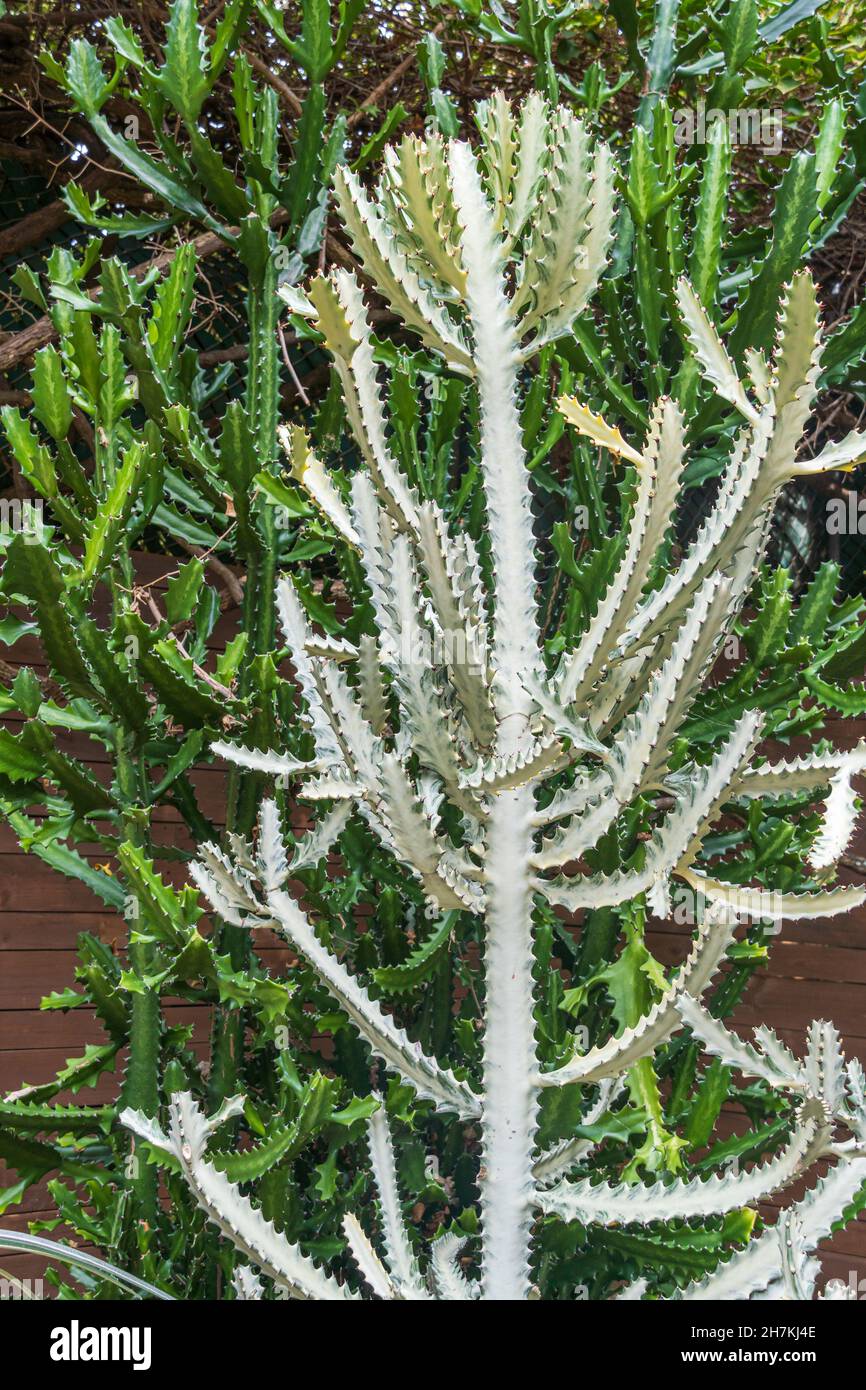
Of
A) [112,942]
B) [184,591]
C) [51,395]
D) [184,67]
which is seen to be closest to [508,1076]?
[184,591]

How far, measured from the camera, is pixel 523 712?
1208 millimetres

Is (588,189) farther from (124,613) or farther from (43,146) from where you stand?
(43,146)

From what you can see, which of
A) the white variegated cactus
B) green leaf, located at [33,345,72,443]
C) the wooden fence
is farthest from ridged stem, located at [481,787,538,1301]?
the wooden fence

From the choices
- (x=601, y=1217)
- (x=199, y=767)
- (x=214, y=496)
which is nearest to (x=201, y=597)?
(x=214, y=496)

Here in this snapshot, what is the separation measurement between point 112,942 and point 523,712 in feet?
5.82

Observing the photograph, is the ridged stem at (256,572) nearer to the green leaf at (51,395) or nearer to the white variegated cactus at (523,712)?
the green leaf at (51,395)

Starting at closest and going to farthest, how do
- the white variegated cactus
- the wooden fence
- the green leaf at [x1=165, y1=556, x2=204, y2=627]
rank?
the white variegated cactus
the green leaf at [x1=165, y1=556, x2=204, y2=627]
the wooden fence

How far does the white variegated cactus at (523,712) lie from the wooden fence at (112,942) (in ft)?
5.48

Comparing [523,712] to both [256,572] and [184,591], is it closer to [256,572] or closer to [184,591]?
[184,591]

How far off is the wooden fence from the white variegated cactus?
167cm

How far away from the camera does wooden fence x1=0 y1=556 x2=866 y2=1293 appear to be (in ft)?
9.02

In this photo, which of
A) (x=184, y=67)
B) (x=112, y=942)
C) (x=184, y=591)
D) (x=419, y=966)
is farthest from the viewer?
(x=112, y=942)

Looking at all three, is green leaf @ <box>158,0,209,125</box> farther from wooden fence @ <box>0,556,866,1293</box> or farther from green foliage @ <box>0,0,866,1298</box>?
wooden fence @ <box>0,556,866,1293</box>

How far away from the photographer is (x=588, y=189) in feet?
3.63
